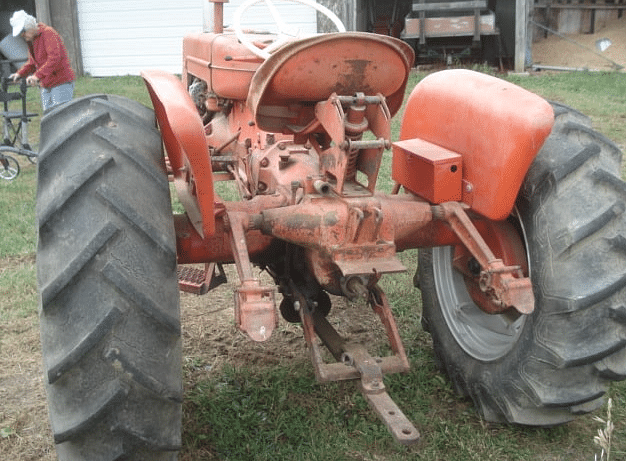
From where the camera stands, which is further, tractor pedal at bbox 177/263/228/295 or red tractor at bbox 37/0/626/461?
tractor pedal at bbox 177/263/228/295

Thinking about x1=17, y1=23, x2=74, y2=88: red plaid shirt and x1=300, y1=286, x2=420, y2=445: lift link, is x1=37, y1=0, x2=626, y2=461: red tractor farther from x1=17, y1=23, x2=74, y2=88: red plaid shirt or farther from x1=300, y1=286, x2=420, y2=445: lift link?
x1=17, y1=23, x2=74, y2=88: red plaid shirt

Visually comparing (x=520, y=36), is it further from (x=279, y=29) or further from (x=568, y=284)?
(x=568, y=284)

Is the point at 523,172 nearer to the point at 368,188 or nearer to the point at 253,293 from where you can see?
the point at 368,188

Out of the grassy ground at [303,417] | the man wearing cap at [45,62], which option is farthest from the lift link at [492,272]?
the man wearing cap at [45,62]

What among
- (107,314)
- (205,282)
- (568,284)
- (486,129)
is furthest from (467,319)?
(107,314)

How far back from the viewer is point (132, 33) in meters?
15.1

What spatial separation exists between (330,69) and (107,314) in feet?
3.46

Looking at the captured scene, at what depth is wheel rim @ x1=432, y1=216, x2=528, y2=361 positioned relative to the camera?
2906mm

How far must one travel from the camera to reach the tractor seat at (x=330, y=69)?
2346mm

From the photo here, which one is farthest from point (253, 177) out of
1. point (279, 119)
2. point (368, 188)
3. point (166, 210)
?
point (166, 210)

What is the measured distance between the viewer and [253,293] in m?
2.14

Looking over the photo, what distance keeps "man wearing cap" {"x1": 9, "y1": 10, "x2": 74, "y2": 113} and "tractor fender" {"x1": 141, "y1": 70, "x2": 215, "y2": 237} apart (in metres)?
5.92

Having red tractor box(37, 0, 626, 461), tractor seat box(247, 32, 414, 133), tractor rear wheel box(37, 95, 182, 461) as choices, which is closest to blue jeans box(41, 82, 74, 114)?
red tractor box(37, 0, 626, 461)

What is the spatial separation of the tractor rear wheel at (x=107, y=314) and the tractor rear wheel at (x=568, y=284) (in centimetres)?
123
